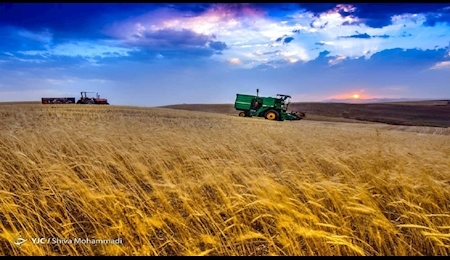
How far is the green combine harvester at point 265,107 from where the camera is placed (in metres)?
30.0

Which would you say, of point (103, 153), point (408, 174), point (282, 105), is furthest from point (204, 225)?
point (282, 105)

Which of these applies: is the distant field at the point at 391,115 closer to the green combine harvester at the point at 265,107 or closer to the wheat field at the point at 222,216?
the green combine harvester at the point at 265,107

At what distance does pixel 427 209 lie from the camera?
3.60m

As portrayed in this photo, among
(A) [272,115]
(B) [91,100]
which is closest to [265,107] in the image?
(A) [272,115]

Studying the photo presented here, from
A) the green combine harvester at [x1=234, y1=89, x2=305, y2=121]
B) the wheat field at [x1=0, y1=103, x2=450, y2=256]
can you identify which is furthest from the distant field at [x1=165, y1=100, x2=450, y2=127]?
the wheat field at [x1=0, y1=103, x2=450, y2=256]

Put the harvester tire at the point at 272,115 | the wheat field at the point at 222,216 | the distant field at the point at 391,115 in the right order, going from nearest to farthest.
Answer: the wheat field at the point at 222,216
the harvester tire at the point at 272,115
the distant field at the point at 391,115

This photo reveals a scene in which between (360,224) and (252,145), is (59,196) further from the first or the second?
(252,145)

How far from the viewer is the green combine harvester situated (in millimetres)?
29972

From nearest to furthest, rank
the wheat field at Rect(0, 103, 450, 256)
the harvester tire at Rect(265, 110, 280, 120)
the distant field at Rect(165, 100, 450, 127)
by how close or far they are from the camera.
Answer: the wheat field at Rect(0, 103, 450, 256)
the harvester tire at Rect(265, 110, 280, 120)
the distant field at Rect(165, 100, 450, 127)

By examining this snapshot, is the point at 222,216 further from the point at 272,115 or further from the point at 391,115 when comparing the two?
the point at 391,115

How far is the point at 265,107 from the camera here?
30.8m

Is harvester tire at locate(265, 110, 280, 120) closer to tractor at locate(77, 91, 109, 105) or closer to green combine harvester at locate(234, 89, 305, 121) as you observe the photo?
green combine harvester at locate(234, 89, 305, 121)

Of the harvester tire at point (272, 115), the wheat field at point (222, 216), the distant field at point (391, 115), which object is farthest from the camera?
the distant field at point (391, 115)

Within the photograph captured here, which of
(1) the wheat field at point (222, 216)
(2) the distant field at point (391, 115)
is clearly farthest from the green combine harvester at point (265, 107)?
(1) the wheat field at point (222, 216)
